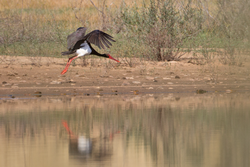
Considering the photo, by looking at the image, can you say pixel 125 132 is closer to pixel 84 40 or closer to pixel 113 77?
pixel 84 40

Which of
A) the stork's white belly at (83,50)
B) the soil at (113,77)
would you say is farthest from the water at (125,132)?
the stork's white belly at (83,50)

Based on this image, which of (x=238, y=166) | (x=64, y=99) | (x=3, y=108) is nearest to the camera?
(x=238, y=166)

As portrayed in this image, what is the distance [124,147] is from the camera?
468cm

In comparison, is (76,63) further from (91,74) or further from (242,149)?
(242,149)

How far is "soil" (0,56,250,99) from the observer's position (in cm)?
922

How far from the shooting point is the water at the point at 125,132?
166 inches

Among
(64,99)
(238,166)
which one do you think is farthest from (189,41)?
(238,166)

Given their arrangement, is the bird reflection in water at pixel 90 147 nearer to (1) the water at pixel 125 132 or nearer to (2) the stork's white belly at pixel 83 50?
(1) the water at pixel 125 132

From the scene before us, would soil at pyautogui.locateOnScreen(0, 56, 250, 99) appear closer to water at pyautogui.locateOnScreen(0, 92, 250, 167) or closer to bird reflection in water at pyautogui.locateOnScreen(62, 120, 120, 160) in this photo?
→ water at pyautogui.locateOnScreen(0, 92, 250, 167)

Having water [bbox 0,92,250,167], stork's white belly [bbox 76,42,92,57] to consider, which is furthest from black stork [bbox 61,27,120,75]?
water [bbox 0,92,250,167]

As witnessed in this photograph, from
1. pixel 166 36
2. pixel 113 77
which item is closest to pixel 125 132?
pixel 113 77

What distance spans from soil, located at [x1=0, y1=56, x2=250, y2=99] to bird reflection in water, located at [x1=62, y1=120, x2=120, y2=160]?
12.7ft

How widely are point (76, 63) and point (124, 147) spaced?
24.6ft

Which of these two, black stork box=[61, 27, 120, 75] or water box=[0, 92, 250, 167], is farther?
black stork box=[61, 27, 120, 75]
